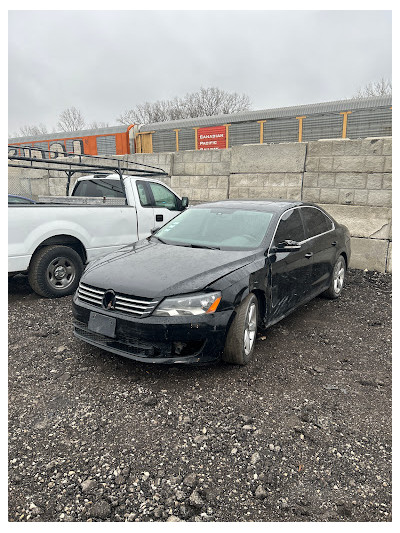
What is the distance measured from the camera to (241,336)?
3.17 m

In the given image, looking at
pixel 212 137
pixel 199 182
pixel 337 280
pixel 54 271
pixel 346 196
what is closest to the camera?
pixel 54 271

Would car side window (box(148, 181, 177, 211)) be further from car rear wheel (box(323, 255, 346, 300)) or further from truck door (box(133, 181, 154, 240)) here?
car rear wheel (box(323, 255, 346, 300))

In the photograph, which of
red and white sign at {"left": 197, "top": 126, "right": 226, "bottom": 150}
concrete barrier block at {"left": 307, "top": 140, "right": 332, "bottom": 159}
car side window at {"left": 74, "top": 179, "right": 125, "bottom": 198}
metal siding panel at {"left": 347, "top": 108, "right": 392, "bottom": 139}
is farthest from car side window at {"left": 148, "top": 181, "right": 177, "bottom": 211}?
metal siding panel at {"left": 347, "top": 108, "right": 392, "bottom": 139}

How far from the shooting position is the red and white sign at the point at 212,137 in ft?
37.0

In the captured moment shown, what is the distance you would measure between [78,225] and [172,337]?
3259 millimetres

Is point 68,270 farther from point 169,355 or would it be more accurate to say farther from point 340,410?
point 340,410

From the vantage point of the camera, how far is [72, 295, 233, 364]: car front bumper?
2.93m

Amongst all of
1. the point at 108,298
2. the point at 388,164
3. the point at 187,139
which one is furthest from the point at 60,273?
the point at 187,139

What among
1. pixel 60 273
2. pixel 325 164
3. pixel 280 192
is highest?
pixel 325 164

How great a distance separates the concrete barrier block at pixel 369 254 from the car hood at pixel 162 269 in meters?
4.32

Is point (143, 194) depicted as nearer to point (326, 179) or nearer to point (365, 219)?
point (326, 179)

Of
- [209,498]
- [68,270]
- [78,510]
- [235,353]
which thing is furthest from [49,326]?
[209,498]

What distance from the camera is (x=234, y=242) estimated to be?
3891mm

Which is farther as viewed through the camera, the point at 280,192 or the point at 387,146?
the point at 280,192
